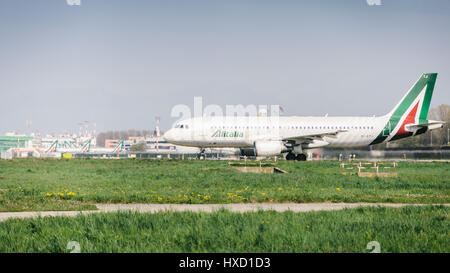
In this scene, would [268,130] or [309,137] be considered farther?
[268,130]

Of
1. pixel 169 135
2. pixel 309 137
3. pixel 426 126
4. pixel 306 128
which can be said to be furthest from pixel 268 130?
pixel 426 126

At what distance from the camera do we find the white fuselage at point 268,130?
144ft

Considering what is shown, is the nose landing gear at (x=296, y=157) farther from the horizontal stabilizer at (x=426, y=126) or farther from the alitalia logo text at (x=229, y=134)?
the horizontal stabilizer at (x=426, y=126)

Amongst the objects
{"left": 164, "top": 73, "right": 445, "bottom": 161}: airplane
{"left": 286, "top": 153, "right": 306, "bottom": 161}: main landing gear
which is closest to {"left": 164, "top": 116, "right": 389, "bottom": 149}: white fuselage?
{"left": 164, "top": 73, "right": 445, "bottom": 161}: airplane

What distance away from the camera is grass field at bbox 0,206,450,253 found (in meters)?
7.89

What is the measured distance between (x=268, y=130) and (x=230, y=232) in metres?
35.3

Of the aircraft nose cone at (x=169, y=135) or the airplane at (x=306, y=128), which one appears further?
the aircraft nose cone at (x=169, y=135)

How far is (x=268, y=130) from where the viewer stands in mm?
43906

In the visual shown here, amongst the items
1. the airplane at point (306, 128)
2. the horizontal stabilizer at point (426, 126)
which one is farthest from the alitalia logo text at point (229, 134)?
the horizontal stabilizer at point (426, 126)

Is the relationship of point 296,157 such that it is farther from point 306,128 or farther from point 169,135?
point 169,135

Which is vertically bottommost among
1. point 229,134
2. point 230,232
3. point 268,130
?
→ point 230,232

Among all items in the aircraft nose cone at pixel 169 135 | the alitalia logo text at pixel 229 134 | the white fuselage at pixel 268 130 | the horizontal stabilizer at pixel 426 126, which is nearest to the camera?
the alitalia logo text at pixel 229 134

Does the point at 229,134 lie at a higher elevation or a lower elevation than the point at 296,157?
higher
